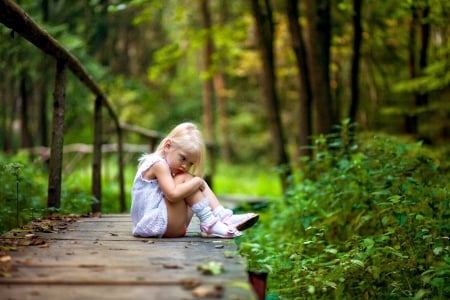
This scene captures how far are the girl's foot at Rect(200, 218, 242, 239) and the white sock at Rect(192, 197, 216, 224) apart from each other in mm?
30

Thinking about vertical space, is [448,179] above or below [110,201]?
above

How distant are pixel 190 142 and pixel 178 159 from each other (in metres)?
0.15

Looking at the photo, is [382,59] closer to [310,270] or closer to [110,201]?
[110,201]

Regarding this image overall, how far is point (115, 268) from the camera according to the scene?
2758mm

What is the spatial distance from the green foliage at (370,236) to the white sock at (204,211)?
0.48 meters

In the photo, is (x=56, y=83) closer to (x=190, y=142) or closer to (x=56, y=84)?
(x=56, y=84)

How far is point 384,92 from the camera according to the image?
14203 mm

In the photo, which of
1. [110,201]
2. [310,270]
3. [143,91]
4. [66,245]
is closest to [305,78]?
[110,201]

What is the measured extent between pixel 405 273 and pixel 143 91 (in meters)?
13.0

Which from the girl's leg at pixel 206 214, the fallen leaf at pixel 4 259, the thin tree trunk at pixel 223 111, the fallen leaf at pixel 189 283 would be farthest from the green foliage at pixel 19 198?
the thin tree trunk at pixel 223 111

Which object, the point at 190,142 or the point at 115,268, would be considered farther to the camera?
the point at 190,142

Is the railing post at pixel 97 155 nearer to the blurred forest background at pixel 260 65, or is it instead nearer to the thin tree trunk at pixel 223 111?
the blurred forest background at pixel 260 65

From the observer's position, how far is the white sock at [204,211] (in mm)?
3938

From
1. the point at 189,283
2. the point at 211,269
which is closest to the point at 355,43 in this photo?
the point at 211,269
